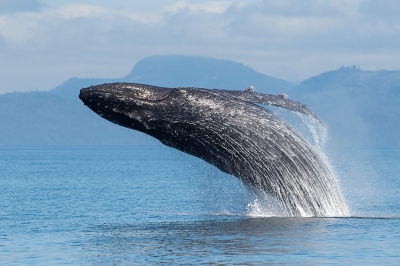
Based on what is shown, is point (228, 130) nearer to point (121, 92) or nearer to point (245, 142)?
point (245, 142)

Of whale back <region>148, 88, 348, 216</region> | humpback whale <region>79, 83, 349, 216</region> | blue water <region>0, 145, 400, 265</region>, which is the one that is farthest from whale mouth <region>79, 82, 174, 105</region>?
blue water <region>0, 145, 400, 265</region>

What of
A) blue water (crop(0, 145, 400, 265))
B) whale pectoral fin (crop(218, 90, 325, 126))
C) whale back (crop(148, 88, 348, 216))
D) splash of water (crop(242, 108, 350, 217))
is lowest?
blue water (crop(0, 145, 400, 265))

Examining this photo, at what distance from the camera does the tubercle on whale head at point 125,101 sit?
2094 cm

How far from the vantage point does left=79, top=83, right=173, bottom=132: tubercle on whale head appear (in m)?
20.9

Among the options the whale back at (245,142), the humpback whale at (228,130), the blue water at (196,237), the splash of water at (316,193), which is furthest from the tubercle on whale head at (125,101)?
the splash of water at (316,193)

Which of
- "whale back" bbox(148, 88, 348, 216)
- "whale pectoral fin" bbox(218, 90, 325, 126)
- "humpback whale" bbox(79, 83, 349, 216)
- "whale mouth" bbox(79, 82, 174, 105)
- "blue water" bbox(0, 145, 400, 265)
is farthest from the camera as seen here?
"whale back" bbox(148, 88, 348, 216)

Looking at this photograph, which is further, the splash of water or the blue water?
the splash of water

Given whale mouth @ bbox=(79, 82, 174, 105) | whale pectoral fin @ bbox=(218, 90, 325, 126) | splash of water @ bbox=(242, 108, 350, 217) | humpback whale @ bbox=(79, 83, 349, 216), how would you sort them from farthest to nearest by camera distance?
1. splash of water @ bbox=(242, 108, 350, 217)
2. humpback whale @ bbox=(79, 83, 349, 216)
3. whale mouth @ bbox=(79, 82, 174, 105)
4. whale pectoral fin @ bbox=(218, 90, 325, 126)

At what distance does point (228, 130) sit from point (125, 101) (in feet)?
9.52

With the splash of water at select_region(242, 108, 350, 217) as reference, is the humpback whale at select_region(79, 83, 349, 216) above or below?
above

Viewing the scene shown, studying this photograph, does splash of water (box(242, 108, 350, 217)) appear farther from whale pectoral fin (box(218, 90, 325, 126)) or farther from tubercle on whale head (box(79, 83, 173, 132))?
tubercle on whale head (box(79, 83, 173, 132))

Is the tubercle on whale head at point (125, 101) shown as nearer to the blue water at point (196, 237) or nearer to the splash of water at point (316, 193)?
the blue water at point (196, 237)

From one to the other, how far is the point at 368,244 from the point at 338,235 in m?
1.13

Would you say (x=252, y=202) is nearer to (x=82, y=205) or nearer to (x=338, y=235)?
(x=338, y=235)
